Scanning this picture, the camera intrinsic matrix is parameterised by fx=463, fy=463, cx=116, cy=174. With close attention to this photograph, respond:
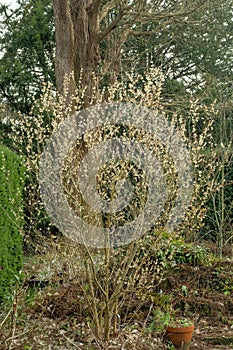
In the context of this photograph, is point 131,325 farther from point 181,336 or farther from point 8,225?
point 8,225

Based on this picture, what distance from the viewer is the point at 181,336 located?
13.3 feet

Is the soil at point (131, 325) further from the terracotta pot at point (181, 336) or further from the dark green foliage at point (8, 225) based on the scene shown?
the dark green foliage at point (8, 225)

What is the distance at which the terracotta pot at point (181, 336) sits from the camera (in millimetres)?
4039

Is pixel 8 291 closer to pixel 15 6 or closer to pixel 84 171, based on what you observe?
pixel 84 171

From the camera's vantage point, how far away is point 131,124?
396 centimetres

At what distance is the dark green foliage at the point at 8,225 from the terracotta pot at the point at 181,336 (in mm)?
2022

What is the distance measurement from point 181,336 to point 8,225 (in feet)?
8.47

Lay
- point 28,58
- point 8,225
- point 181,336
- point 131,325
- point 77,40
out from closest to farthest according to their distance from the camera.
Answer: point 181,336 < point 131,325 < point 8,225 < point 77,40 < point 28,58

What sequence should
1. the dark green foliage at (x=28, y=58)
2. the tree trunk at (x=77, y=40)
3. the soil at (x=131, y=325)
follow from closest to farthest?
the soil at (x=131, y=325) < the tree trunk at (x=77, y=40) < the dark green foliage at (x=28, y=58)

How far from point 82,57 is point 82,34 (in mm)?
468

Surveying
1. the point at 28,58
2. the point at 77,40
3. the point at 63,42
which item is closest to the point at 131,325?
the point at 63,42

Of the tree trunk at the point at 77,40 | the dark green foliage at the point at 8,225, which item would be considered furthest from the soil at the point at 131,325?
the tree trunk at the point at 77,40

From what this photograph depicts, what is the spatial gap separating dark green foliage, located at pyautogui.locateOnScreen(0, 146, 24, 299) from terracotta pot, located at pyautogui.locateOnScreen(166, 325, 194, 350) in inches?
79.6

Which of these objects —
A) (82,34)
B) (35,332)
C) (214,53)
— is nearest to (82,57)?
(82,34)
